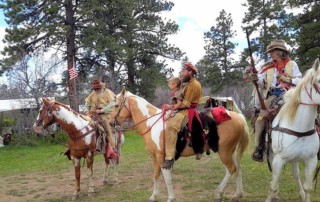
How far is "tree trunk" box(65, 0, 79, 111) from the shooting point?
82.8ft

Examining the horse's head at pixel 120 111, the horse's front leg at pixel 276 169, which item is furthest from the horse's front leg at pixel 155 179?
the horse's front leg at pixel 276 169

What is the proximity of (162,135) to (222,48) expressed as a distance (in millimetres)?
41104

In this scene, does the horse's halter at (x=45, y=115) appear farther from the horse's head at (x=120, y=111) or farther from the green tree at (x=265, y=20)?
the green tree at (x=265, y=20)

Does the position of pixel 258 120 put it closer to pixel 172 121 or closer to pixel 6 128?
pixel 172 121

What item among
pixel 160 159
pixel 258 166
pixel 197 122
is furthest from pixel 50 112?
pixel 258 166

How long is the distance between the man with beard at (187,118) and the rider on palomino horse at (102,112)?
2114mm

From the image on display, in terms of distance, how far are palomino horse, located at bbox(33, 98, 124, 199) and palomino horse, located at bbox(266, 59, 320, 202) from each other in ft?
14.5

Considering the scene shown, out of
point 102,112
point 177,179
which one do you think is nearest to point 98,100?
point 102,112

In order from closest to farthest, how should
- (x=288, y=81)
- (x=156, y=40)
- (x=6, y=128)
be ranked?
(x=288, y=81), (x=6, y=128), (x=156, y=40)

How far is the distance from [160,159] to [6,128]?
21594 mm

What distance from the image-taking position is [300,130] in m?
5.52

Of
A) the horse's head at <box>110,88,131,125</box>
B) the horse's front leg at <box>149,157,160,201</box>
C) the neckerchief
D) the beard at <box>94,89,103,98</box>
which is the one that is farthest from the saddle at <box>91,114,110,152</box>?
the neckerchief

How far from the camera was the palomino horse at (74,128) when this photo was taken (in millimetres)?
8188

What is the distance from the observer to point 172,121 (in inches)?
268
